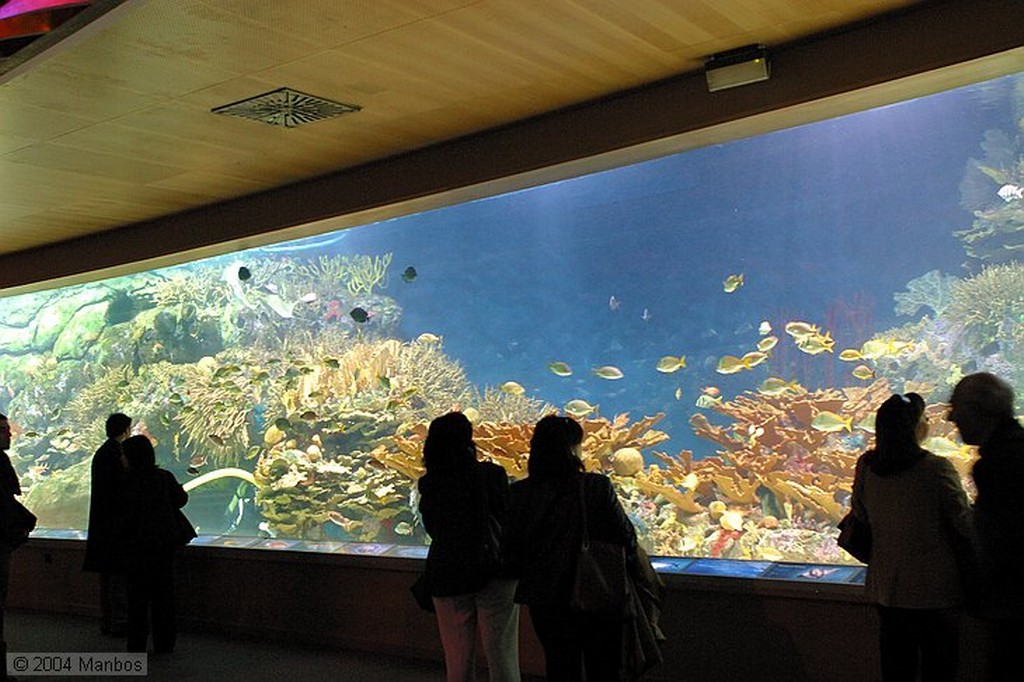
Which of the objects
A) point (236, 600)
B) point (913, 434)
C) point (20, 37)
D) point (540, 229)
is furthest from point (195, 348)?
point (913, 434)

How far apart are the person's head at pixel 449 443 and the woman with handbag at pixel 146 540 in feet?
8.73

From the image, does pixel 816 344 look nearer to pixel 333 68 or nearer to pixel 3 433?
pixel 333 68

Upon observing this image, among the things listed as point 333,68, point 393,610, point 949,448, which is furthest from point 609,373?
point 333,68

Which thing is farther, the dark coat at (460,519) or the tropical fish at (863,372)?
the tropical fish at (863,372)

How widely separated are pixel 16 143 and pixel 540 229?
324 cm

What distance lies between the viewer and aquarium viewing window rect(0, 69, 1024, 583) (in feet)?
15.7

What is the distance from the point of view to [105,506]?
21.1 feet

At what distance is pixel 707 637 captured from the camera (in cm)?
462

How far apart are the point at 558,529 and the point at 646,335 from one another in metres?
3.02

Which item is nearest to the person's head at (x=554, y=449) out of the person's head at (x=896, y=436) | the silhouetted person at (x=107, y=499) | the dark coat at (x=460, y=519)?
the dark coat at (x=460, y=519)

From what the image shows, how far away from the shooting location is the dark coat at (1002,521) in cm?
257

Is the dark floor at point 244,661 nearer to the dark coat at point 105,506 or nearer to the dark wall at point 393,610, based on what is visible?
the dark wall at point 393,610

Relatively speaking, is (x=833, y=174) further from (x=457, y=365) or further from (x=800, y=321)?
(x=457, y=365)

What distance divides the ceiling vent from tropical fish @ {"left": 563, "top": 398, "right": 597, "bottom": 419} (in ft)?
8.07
